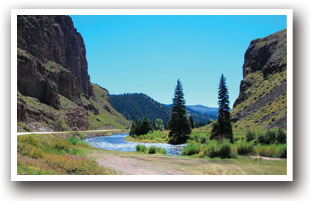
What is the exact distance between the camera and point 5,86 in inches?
433

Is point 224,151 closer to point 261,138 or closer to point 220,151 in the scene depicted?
point 220,151

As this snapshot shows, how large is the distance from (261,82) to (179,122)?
1168 inches

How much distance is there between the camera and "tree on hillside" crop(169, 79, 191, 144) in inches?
1837

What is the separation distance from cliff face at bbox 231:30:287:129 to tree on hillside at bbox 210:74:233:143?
26.1 feet

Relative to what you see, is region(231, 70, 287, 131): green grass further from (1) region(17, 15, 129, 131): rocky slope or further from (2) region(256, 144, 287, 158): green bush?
(1) region(17, 15, 129, 131): rocky slope

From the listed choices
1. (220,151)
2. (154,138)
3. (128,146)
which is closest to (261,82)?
(154,138)

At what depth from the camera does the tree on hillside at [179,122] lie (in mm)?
46656

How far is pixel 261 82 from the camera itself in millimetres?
63438

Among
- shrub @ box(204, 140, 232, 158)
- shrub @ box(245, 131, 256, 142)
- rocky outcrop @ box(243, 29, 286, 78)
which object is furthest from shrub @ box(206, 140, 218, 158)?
rocky outcrop @ box(243, 29, 286, 78)

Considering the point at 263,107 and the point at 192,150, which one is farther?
the point at 263,107

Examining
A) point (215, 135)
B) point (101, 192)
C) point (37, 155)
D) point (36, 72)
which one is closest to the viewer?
point (101, 192)
